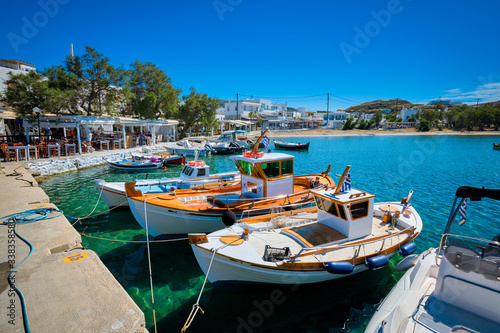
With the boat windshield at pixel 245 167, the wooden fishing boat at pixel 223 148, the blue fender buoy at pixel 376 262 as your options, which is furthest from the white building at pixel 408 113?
the blue fender buoy at pixel 376 262

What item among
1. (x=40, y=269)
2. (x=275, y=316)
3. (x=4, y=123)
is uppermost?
(x=4, y=123)

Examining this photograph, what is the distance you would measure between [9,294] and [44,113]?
2680cm

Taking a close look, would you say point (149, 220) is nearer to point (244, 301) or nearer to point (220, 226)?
point (220, 226)

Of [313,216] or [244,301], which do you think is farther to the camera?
[313,216]

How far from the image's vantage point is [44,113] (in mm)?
24578

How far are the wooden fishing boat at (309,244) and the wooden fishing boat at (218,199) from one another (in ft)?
4.37

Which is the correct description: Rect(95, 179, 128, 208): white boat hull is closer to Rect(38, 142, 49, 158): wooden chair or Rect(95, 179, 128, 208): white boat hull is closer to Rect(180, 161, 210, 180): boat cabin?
Rect(180, 161, 210, 180): boat cabin

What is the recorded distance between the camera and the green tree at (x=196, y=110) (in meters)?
46.8

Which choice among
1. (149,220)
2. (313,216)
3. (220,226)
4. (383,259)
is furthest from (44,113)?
(383,259)

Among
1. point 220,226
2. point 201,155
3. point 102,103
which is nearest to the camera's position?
point 220,226

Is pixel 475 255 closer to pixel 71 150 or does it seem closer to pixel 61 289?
pixel 61 289

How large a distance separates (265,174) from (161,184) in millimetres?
6467

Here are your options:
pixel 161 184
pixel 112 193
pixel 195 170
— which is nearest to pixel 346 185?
pixel 195 170

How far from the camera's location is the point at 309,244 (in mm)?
6902
